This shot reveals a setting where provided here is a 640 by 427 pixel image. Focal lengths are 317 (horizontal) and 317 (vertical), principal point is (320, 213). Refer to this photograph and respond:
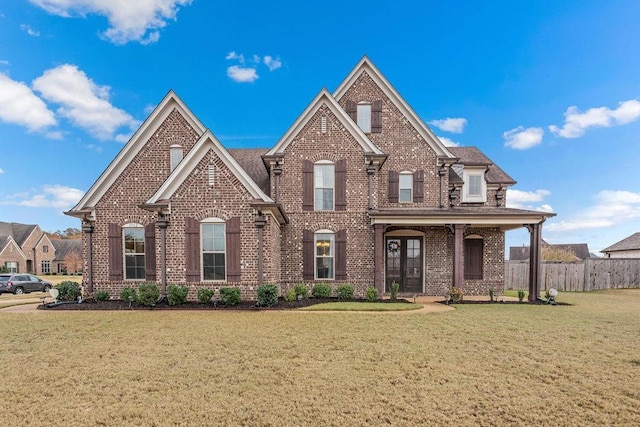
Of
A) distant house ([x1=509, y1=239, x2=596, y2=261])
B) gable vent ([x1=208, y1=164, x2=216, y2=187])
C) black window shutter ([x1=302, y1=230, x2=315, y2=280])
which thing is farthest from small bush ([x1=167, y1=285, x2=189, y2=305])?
distant house ([x1=509, y1=239, x2=596, y2=261])

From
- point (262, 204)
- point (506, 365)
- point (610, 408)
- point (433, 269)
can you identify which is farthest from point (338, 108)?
point (610, 408)

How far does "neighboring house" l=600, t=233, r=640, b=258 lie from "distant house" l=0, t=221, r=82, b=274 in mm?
73506

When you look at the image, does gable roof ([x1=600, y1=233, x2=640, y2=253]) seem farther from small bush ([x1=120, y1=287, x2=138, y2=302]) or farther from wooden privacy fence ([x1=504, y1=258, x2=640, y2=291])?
small bush ([x1=120, y1=287, x2=138, y2=302])

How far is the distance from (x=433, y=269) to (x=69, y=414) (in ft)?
44.6

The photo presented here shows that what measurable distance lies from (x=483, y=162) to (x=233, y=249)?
1287cm

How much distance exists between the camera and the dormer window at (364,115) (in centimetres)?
1511

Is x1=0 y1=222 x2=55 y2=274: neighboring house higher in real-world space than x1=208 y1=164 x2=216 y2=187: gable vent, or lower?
lower

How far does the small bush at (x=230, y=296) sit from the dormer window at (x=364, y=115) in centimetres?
934

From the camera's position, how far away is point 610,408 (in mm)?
→ 3982

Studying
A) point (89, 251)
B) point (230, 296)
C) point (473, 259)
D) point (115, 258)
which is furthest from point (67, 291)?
point (473, 259)

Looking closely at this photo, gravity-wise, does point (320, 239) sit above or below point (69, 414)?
above

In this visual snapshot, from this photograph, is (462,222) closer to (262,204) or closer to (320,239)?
(320,239)

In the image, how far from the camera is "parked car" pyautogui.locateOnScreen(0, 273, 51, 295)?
20688 mm

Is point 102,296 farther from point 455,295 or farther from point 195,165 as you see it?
point 455,295
